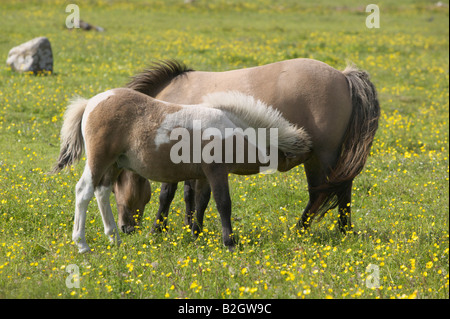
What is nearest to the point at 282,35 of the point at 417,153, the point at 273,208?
the point at 417,153

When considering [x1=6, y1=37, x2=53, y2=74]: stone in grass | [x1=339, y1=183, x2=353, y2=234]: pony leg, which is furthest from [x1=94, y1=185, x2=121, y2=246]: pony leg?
[x1=6, y1=37, x2=53, y2=74]: stone in grass

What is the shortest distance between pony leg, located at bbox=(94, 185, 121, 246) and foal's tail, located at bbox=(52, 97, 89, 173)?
49 centimetres

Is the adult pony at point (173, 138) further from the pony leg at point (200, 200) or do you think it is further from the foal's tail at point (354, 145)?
the foal's tail at point (354, 145)

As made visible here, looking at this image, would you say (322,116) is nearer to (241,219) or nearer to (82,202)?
(241,219)

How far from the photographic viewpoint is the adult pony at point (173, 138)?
19.0ft

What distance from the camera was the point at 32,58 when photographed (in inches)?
613

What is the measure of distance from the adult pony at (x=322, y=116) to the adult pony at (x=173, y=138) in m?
0.65

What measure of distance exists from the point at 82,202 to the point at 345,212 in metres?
3.33

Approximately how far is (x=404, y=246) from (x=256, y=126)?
218cm

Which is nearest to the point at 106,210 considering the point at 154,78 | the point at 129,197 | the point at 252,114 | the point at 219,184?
the point at 129,197

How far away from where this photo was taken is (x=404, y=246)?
20.0 feet

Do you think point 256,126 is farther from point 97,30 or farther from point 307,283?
point 97,30

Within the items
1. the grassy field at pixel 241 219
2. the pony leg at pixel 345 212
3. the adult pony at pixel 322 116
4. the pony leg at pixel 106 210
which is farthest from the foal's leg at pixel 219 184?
the pony leg at pixel 345 212

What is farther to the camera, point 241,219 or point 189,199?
point 241,219
